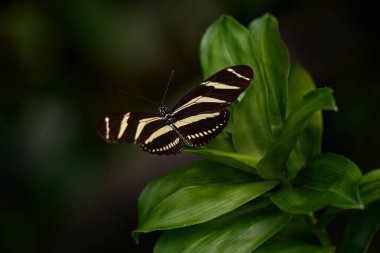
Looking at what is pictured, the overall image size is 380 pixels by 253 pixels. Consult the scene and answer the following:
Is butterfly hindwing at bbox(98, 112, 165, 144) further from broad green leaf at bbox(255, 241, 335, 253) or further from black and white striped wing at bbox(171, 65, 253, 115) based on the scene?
broad green leaf at bbox(255, 241, 335, 253)

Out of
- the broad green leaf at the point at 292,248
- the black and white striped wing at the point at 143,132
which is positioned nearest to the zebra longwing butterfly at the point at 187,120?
the black and white striped wing at the point at 143,132

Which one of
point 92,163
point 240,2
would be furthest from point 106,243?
point 240,2

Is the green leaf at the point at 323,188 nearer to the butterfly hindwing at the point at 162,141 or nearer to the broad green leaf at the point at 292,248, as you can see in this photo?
the broad green leaf at the point at 292,248

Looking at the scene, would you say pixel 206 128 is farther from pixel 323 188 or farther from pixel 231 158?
pixel 323 188

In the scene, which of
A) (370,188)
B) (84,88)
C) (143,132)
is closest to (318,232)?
(370,188)

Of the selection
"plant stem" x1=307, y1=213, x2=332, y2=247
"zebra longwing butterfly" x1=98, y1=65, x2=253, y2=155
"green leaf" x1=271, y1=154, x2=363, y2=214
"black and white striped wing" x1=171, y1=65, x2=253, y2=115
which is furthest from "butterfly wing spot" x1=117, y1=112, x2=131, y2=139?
"plant stem" x1=307, y1=213, x2=332, y2=247

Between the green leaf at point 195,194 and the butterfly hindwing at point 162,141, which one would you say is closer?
the green leaf at point 195,194
